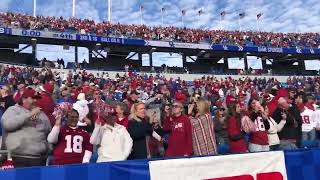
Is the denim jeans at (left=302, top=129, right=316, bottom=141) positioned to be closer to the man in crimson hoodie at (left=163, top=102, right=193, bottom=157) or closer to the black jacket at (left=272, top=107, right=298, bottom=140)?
the black jacket at (left=272, top=107, right=298, bottom=140)

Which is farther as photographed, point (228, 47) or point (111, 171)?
point (228, 47)

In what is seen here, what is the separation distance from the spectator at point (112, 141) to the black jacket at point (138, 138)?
8.5 inches

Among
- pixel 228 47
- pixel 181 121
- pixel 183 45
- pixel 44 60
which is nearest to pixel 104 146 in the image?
pixel 181 121

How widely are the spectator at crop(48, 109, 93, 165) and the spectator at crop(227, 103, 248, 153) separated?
2.75 m

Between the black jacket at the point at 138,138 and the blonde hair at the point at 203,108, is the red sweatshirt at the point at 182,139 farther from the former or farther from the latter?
the black jacket at the point at 138,138

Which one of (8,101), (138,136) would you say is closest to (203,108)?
(138,136)

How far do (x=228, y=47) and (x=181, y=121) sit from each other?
33.6 meters

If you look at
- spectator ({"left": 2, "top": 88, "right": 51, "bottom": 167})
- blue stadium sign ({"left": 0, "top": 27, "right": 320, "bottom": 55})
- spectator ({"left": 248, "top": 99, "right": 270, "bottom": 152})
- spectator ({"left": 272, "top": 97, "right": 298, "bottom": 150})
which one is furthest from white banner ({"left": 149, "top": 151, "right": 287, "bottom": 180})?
blue stadium sign ({"left": 0, "top": 27, "right": 320, "bottom": 55})

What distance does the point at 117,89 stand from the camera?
1709cm

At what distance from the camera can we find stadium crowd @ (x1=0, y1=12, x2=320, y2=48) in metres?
31.7

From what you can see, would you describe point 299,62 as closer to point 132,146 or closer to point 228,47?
point 228,47

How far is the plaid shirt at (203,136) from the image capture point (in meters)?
6.69

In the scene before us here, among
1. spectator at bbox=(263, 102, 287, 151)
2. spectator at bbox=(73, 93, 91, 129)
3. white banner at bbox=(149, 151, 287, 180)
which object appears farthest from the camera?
spectator at bbox=(263, 102, 287, 151)

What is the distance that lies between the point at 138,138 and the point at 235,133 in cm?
214
